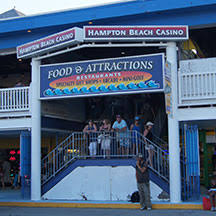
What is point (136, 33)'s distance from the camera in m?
14.1

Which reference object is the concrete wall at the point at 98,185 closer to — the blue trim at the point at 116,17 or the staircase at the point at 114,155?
the staircase at the point at 114,155

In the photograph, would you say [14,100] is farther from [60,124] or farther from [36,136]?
[60,124]

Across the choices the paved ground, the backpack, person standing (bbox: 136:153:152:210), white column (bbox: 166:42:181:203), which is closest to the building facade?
white column (bbox: 166:42:181:203)

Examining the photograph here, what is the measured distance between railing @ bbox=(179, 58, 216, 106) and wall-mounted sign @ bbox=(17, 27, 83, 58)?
157 inches

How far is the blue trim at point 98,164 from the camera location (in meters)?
14.1

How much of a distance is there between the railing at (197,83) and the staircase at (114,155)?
6.87ft

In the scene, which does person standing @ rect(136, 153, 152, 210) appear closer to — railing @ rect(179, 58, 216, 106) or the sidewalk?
the sidewalk

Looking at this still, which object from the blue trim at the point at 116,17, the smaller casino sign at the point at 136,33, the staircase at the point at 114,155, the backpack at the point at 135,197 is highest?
the blue trim at the point at 116,17

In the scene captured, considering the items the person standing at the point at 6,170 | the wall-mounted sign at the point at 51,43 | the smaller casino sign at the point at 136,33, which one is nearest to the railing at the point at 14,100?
the wall-mounted sign at the point at 51,43

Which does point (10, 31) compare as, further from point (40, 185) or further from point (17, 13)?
point (40, 185)

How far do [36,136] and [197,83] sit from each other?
6.46 m

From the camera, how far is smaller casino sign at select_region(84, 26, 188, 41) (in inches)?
544

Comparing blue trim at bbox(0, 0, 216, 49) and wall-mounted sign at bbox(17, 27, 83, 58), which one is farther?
blue trim at bbox(0, 0, 216, 49)

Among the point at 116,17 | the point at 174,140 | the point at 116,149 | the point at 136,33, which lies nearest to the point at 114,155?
the point at 116,149
